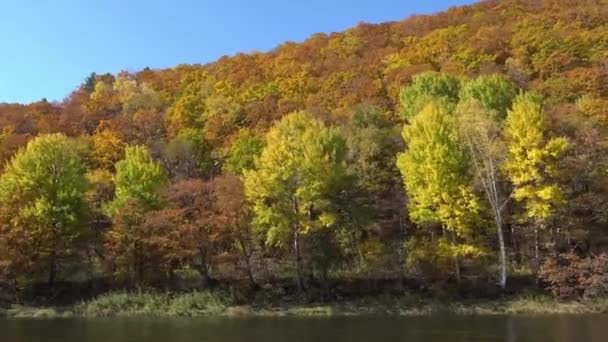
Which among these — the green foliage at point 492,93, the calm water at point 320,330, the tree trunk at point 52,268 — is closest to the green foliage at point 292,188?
the calm water at point 320,330

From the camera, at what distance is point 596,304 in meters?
40.3

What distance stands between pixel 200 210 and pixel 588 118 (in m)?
35.5

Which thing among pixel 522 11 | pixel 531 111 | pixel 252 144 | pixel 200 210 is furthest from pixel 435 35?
pixel 200 210

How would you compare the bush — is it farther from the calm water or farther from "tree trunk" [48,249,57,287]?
"tree trunk" [48,249,57,287]

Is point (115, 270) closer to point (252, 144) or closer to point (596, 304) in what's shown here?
point (252, 144)

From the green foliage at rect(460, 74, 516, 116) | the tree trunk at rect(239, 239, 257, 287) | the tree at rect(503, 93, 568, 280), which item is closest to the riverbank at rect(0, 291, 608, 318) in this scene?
the tree trunk at rect(239, 239, 257, 287)

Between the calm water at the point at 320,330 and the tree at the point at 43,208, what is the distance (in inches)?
387

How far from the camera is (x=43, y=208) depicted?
51031mm

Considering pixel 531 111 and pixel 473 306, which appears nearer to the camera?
pixel 473 306

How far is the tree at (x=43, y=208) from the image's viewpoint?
162ft

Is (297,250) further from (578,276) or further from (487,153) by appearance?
(578,276)

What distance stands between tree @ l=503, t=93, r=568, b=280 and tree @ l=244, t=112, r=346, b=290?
12.9 m

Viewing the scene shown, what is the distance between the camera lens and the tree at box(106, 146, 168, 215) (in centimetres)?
5344

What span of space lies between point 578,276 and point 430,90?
3494 centimetres
